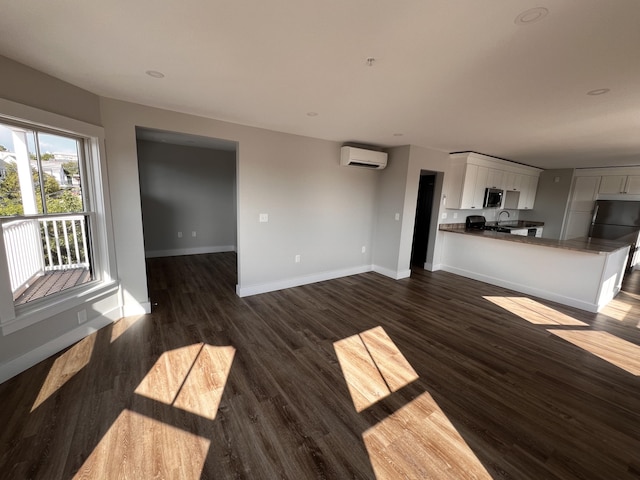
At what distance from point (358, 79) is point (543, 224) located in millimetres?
7449

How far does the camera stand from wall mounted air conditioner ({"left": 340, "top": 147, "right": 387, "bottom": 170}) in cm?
430

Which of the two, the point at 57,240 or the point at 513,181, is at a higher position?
the point at 513,181

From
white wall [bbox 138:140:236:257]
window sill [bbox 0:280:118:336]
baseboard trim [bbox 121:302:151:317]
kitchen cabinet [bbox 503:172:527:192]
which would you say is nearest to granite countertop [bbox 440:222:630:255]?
kitchen cabinet [bbox 503:172:527:192]

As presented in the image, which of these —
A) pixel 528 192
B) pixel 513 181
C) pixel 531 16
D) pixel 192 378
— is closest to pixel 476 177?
pixel 513 181

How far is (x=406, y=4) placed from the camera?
125 centimetres

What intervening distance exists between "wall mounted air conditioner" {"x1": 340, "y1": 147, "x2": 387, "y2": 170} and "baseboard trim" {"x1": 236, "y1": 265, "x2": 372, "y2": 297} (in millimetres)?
1969

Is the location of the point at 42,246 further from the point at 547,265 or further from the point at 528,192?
the point at 528,192

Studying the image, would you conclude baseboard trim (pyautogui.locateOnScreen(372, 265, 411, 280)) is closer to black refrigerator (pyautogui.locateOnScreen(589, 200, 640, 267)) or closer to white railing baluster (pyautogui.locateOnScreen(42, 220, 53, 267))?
white railing baluster (pyautogui.locateOnScreen(42, 220, 53, 267))

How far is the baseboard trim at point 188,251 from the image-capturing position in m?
5.72

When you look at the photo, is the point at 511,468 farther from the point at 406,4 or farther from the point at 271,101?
the point at 271,101

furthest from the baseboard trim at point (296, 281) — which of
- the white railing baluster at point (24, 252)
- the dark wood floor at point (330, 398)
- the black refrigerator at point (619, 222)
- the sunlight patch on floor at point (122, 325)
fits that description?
the black refrigerator at point (619, 222)

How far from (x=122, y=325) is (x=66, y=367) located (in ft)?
2.35

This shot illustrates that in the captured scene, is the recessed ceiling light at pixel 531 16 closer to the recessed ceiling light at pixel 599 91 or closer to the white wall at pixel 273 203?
the recessed ceiling light at pixel 599 91

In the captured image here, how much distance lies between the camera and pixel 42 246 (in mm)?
2580
